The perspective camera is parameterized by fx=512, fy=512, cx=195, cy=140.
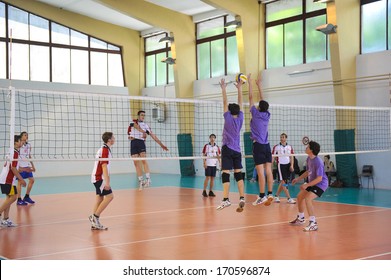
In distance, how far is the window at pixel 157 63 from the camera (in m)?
23.4

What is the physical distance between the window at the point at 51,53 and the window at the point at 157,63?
4.70ft

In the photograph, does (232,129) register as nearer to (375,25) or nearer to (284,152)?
Answer: (284,152)

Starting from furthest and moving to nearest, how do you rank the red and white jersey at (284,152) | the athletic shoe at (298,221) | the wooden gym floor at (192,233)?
1. the red and white jersey at (284,152)
2. the athletic shoe at (298,221)
3. the wooden gym floor at (192,233)

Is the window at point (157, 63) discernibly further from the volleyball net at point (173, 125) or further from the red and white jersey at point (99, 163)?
the red and white jersey at point (99, 163)

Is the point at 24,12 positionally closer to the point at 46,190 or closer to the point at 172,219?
the point at 46,190

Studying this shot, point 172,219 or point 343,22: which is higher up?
point 343,22

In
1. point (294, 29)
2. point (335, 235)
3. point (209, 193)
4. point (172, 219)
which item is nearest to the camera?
point (335, 235)

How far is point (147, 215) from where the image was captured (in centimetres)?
1040

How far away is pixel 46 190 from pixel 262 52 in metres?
9.20

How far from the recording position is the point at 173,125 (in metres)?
22.8

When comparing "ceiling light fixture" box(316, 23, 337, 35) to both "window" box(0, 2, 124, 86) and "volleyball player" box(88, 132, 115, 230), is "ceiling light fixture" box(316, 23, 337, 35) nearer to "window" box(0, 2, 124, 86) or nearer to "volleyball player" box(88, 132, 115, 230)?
"volleyball player" box(88, 132, 115, 230)

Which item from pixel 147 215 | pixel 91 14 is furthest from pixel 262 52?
pixel 147 215

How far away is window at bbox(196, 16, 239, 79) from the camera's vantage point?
20.4m

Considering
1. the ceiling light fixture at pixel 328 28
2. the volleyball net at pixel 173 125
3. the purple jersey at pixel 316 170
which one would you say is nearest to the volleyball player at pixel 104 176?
the purple jersey at pixel 316 170
